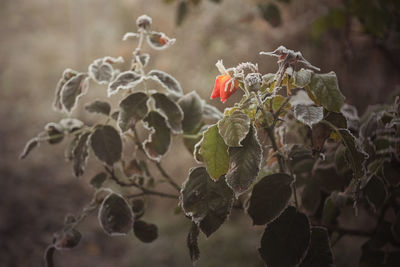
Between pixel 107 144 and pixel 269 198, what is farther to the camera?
pixel 107 144

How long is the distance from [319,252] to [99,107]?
704 mm

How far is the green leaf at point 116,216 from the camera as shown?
92cm

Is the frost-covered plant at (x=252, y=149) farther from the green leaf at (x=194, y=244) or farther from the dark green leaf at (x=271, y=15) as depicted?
the dark green leaf at (x=271, y=15)

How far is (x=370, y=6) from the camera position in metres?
1.51

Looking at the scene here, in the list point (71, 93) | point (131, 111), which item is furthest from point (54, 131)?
point (131, 111)

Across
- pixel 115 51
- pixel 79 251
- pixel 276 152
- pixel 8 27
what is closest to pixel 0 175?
pixel 79 251

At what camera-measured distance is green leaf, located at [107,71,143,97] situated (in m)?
0.87

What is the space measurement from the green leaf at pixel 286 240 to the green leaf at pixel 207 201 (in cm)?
12

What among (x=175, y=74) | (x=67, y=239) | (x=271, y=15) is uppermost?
(x=175, y=74)

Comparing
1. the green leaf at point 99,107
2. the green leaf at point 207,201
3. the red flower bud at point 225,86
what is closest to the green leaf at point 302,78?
the red flower bud at point 225,86

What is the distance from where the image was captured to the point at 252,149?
2.27 feet

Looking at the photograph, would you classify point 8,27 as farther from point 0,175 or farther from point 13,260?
point 13,260

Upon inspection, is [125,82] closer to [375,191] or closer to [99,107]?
[99,107]

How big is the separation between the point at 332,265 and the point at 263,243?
0.51ft
